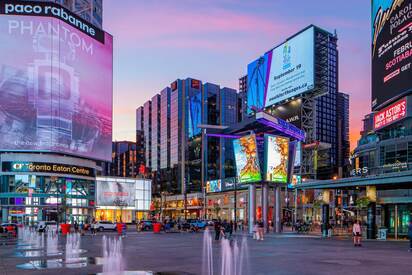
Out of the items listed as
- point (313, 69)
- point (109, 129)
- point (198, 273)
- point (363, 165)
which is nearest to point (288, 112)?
point (313, 69)

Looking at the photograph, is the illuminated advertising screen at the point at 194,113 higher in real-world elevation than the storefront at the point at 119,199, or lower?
higher

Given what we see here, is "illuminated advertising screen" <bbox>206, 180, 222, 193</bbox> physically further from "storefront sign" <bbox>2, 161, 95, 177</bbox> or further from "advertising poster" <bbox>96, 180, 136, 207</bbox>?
"storefront sign" <bbox>2, 161, 95, 177</bbox>

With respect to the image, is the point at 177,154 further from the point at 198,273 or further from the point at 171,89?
the point at 198,273

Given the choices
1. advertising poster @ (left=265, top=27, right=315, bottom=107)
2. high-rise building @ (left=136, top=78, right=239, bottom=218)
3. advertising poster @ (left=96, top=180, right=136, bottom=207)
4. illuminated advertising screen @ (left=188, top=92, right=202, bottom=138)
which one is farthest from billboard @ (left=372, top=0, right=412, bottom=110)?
illuminated advertising screen @ (left=188, top=92, right=202, bottom=138)

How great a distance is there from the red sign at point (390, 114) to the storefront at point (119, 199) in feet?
223

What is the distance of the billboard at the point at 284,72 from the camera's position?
78.2 meters

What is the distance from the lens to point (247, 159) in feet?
185

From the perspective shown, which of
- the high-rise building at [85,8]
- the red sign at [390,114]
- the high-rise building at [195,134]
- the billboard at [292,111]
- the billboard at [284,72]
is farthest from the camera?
the high-rise building at [195,134]

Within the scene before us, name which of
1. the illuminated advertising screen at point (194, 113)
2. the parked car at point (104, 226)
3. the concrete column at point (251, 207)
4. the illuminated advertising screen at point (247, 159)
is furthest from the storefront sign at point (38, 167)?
the illuminated advertising screen at point (194, 113)

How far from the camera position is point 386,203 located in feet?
171

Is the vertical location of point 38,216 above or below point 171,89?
below

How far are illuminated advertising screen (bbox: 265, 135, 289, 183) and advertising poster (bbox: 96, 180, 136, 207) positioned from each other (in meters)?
67.2

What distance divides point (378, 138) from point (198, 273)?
49847 mm

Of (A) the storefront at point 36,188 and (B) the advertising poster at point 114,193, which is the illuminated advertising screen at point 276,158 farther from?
(B) the advertising poster at point 114,193
